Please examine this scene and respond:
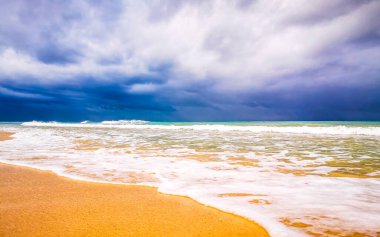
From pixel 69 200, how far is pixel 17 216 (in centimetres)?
70

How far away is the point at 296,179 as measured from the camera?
4980 mm

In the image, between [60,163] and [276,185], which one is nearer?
[276,185]

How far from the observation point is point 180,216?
315cm

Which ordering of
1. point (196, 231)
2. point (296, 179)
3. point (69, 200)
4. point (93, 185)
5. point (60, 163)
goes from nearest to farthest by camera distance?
point (196, 231), point (69, 200), point (93, 185), point (296, 179), point (60, 163)

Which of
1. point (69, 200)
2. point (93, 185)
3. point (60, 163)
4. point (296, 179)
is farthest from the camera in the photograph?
point (60, 163)

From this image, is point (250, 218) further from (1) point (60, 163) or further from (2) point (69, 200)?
(1) point (60, 163)

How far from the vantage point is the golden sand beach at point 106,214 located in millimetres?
2703

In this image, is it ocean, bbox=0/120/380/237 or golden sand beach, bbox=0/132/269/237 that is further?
ocean, bbox=0/120/380/237

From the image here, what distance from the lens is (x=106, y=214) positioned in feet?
10.3

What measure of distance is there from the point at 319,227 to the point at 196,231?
1347mm

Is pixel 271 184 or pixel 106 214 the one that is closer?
Result: pixel 106 214

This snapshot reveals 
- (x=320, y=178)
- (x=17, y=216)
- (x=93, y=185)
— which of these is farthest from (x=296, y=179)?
(x=17, y=216)

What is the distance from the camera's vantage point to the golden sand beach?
8.87 feet

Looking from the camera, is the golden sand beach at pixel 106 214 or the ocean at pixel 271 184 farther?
the ocean at pixel 271 184
